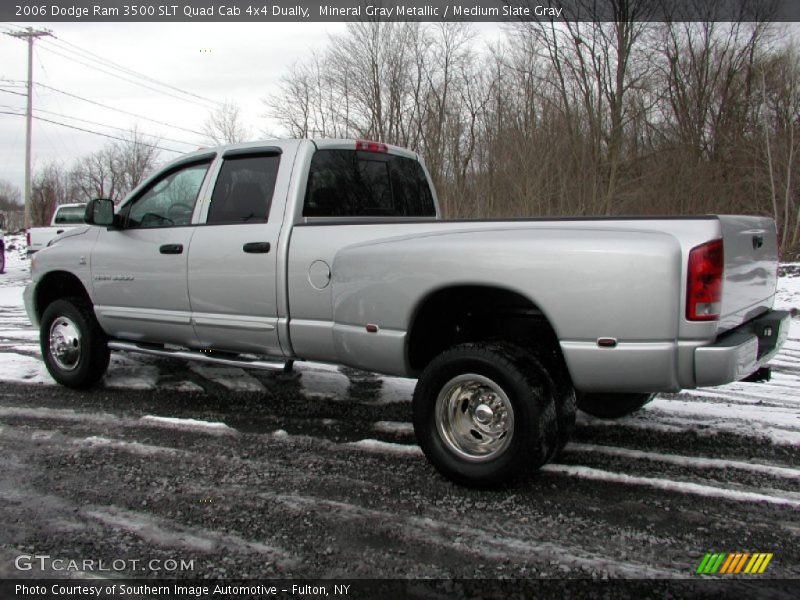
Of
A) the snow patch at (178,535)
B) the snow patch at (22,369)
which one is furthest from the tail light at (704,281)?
the snow patch at (22,369)

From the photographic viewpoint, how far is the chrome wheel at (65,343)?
5.64 meters

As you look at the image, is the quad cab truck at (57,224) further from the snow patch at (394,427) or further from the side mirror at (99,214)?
the snow patch at (394,427)

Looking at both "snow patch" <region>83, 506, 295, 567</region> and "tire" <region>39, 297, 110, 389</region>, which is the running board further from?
"snow patch" <region>83, 506, 295, 567</region>

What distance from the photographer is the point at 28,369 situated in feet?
21.4

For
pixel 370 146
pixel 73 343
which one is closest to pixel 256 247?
pixel 370 146

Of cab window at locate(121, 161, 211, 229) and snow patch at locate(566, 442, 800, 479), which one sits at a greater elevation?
cab window at locate(121, 161, 211, 229)

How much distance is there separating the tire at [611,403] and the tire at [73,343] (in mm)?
4052

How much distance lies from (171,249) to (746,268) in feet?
12.8

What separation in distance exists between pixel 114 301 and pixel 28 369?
1921mm

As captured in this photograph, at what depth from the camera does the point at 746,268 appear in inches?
135

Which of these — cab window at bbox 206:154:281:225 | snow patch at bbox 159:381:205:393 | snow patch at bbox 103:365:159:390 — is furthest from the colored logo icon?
snow patch at bbox 103:365:159:390

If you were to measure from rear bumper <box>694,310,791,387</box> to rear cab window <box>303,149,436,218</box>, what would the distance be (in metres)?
2.69

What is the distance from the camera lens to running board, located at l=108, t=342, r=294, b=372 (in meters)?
4.47
